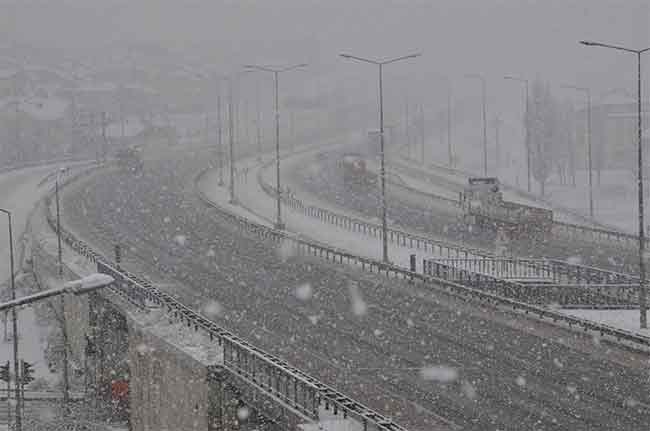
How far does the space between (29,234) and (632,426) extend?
46.3 m

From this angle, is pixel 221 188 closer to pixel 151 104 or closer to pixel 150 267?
pixel 150 267

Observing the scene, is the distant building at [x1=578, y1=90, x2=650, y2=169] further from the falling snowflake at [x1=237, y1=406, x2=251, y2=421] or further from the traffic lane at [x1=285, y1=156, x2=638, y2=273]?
the falling snowflake at [x1=237, y1=406, x2=251, y2=421]

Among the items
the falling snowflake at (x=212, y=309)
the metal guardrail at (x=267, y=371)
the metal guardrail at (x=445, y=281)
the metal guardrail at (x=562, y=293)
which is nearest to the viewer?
the metal guardrail at (x=267, y=371)

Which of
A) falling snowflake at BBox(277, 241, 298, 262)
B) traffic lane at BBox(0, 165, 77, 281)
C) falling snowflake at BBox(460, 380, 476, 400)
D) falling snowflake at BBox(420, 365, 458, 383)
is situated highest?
falling snowflake at BBox(460, 380, 476, 400)

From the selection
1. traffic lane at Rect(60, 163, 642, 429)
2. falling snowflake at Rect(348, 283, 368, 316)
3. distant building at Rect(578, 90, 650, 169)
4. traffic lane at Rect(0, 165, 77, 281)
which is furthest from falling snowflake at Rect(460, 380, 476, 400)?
distant building at Rect(578, 90, 650, 169)

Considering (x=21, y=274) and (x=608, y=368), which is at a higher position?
(x=608, y=368)

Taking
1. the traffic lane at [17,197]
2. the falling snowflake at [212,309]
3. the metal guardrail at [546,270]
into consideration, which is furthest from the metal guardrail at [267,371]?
the traffic lane at [17,197]

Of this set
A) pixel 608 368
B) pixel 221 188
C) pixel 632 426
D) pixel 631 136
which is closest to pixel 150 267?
pixel 608 368

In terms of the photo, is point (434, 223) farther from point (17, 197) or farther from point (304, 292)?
point (17, 197)

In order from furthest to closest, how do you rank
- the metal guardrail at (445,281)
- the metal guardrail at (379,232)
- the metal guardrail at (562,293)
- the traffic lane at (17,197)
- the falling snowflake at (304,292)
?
the traffic lane at (17,197) < the metal guardrail at (379,232) < the falling snowflake at (304,292) < the metal guardrail at (562,293) < the metal guardrail at (445,281)

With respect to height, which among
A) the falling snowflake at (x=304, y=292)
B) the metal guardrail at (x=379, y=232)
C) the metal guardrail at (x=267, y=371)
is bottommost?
the metal guardrail at (x=379, y=232)

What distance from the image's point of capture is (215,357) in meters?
29.2

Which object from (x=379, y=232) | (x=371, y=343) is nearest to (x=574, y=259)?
(x=379, y=232)

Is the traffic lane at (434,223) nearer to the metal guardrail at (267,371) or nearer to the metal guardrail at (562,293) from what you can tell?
the metal guardrail at (562,293)
